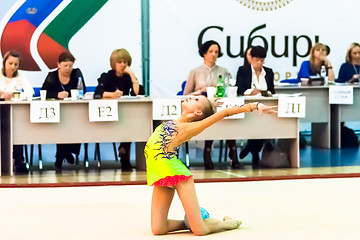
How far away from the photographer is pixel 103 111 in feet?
28.0

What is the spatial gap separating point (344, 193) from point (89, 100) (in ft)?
10.7

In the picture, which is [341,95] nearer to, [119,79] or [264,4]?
A: [264,4]

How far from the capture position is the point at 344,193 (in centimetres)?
657

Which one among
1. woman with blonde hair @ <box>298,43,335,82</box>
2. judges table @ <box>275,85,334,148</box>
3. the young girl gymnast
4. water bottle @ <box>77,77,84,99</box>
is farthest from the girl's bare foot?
woman with blonde hair @ <box>298,43,335,82</box>

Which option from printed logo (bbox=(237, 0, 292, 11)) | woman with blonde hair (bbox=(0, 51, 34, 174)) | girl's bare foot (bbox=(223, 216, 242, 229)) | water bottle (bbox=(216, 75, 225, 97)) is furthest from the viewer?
printed logo (bbox=(237, 0, 292, 11))

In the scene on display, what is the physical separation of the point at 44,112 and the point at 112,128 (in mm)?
783

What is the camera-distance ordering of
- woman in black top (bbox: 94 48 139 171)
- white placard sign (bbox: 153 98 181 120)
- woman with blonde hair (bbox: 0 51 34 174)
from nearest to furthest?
white placard sign (bbox: 153 98 181 120), woman with blonde hair (bbox: 0 51 34 174), woman in black top (bbox: 94 48 139 171)

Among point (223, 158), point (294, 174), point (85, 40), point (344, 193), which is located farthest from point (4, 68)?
point (344, 193)

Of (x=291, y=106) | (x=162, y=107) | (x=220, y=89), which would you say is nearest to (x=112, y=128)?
(x=162, y=107)

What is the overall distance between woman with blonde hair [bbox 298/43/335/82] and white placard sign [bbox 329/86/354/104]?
16.3 inches

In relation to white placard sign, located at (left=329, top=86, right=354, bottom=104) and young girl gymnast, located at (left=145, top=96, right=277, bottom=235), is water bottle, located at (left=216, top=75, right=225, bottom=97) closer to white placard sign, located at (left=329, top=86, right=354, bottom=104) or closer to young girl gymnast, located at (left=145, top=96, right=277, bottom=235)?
white placard sign, located at (left=329, top=86, right=354, bottom=104)

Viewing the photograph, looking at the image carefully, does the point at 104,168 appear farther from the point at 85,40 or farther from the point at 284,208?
the point at 284,208

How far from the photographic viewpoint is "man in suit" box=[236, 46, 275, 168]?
374 inches

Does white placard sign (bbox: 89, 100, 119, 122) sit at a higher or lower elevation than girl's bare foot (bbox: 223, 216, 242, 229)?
higher
